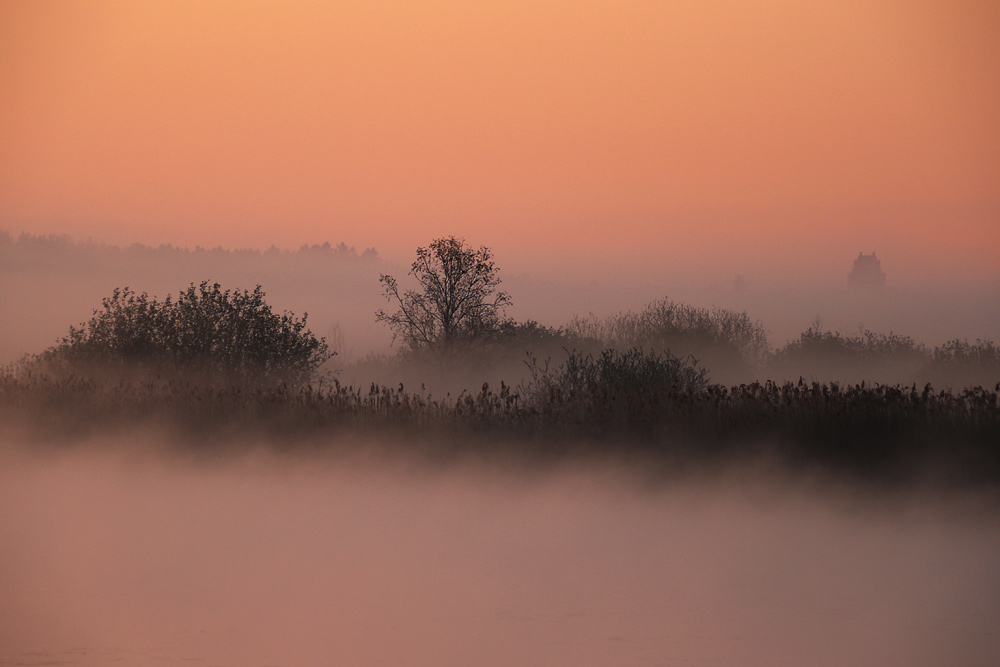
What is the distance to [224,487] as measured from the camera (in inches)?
611

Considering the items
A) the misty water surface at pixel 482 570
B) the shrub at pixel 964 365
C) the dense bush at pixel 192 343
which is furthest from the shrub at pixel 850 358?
the misty water surface at pixel 482 570

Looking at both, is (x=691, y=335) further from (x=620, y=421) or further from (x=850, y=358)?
(x=620, y=421)

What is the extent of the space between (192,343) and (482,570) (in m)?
15.2

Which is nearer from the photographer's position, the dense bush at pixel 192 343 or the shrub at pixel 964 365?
the dense bush at pixel 192 343

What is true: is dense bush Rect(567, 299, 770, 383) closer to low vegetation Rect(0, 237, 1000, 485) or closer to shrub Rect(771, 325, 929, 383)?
shrub Rect(771, 325, 929, 383)

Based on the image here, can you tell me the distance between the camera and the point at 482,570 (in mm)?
11227

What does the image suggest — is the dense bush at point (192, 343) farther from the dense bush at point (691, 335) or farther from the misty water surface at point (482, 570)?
the dense bush at point (691, 335)

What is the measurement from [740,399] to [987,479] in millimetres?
4375

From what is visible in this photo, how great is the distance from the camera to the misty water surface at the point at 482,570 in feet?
29.3

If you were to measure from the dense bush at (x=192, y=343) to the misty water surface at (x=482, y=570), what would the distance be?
7314 millimetres

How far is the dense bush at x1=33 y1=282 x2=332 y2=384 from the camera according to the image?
23703 millimetres

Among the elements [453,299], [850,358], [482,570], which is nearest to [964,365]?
[850,358]

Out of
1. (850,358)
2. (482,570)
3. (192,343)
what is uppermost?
(192,343)

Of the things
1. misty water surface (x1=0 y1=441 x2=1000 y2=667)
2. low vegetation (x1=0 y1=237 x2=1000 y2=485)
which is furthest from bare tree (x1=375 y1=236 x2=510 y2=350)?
misty water surface (x1=0 y1=441 x2=1000 y2=667)
